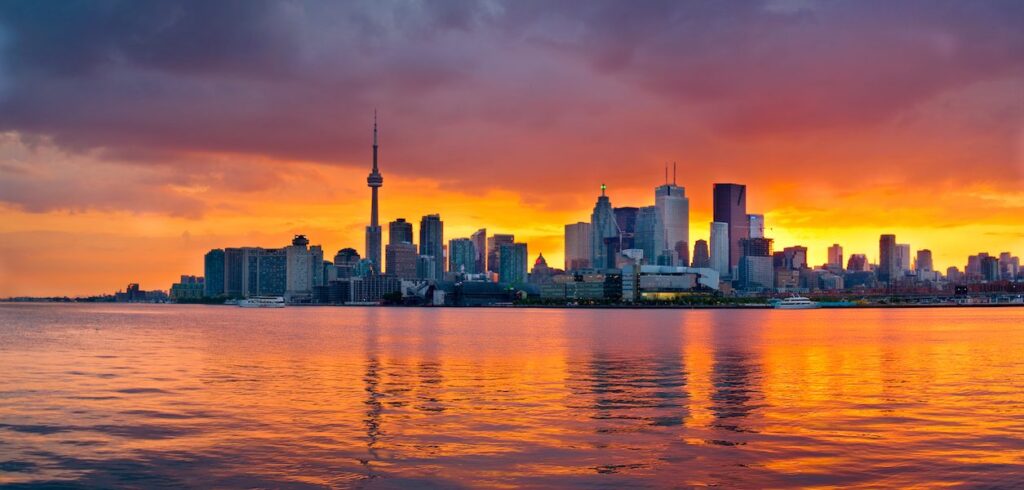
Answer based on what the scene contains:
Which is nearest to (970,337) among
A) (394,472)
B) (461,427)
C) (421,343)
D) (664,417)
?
(421,343)

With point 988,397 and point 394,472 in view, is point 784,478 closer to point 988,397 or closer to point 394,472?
point 394,472

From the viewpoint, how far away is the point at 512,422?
144 ft

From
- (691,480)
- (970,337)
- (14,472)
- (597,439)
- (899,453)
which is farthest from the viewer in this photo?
(970,337)

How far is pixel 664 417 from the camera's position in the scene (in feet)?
148

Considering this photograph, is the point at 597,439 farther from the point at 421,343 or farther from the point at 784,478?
the point at 421,343

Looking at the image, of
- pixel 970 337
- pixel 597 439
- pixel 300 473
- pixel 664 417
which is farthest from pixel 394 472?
pixel 970 337

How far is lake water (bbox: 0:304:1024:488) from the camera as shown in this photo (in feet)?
106

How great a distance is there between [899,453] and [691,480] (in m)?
10.1

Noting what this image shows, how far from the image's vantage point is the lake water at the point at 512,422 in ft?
106

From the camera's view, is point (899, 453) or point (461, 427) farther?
point (461, 427)

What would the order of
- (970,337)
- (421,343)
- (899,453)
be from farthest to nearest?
(970,337) < (421,343) < (899,453)

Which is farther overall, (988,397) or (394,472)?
(988,397)

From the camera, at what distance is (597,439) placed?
38.8 metres

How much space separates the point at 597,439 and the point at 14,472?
22.0m
